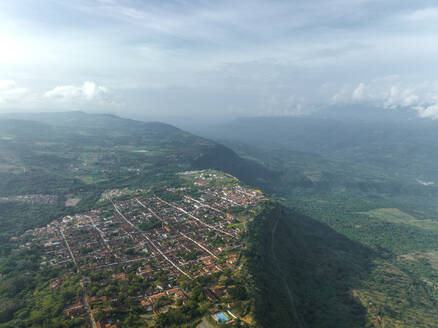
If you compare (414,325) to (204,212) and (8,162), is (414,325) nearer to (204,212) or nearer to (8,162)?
(204,212)

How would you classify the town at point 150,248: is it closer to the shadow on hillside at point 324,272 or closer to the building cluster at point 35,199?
the shadow on hillside at point 324,272

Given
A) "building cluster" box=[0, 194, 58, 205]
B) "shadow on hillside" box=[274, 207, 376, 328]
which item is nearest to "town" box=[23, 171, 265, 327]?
"shadow on hillside" box=[274, 207, 376, 328]

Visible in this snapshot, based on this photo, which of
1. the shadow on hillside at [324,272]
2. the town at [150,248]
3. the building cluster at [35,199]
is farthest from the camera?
the building cluster at [35,199]

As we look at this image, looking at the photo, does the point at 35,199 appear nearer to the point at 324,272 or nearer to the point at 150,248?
the point at 150,248

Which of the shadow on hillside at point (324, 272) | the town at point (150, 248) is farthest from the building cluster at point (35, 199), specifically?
the shadow on hillside at point (324, 272)

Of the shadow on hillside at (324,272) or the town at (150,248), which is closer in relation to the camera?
the town at (150,248)

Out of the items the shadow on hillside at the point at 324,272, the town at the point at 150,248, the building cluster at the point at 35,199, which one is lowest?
the shadow on hillside at the point at 324,272
